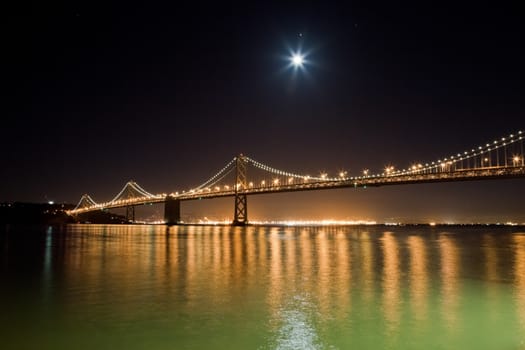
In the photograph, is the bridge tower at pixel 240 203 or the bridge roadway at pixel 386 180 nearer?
the bridge roadway at pixel 386 180

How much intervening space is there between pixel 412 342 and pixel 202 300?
4779 millimetres

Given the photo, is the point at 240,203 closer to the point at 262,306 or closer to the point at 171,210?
the point at 171,210

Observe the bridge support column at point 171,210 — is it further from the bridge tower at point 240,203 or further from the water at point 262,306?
the water at point 262,306

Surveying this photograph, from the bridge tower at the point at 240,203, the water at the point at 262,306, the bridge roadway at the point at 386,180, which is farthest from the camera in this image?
the bridge tower at the point at 240,203

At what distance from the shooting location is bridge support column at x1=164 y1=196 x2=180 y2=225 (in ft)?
227

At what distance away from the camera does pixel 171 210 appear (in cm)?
7112

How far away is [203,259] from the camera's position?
1917 centimetres

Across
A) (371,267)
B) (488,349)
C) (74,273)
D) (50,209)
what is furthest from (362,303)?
(50,209)

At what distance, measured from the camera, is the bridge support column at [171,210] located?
69062 mm

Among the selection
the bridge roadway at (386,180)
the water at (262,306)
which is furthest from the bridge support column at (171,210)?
the water at (262,306)

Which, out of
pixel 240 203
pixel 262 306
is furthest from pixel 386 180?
pixel 262 306

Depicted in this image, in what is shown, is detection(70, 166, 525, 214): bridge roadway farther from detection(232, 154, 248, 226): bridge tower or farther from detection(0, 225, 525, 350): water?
detection(0, 225, 525, 350): water

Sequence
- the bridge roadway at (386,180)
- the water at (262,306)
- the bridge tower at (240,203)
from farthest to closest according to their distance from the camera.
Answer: the bridge tower at (240,203), the bridge roadway at (386,180), the water at (262,306)

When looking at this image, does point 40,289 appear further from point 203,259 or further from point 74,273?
point 203,259
